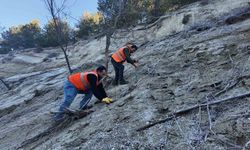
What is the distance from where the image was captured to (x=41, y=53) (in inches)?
945

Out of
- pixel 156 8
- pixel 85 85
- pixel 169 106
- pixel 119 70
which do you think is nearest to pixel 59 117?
pixel 85 85

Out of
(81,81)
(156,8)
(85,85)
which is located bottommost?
(156,8)

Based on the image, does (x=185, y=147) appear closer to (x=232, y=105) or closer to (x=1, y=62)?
(x=232, y=105)

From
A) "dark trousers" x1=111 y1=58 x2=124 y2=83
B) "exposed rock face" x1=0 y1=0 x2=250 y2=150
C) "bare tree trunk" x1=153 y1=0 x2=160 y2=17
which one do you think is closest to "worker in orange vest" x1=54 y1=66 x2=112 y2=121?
"exposed rock face" x1=0 y1=0 x2=250 y2=150

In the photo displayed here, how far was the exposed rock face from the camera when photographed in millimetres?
4180

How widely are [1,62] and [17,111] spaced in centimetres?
1583

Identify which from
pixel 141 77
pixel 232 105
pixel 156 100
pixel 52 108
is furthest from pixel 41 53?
pixel 232 105

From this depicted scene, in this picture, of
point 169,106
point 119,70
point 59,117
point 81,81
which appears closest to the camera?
point 169,106

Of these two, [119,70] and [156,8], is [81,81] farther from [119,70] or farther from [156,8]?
[156,8]

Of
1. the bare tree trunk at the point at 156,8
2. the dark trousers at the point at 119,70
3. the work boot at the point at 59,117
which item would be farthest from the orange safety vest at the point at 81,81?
the bare tree trunk at the point at 156,8

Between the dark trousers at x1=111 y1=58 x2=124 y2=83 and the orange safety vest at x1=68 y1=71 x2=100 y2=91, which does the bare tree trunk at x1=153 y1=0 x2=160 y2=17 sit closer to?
the dark trousers at x1=111 y1=58 x2=124 y2=83

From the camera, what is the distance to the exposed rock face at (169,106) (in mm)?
4180

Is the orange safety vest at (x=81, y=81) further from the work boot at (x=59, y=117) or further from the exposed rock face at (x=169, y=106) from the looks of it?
the work boot at (x=59, y=117)

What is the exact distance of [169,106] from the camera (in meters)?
5.18
